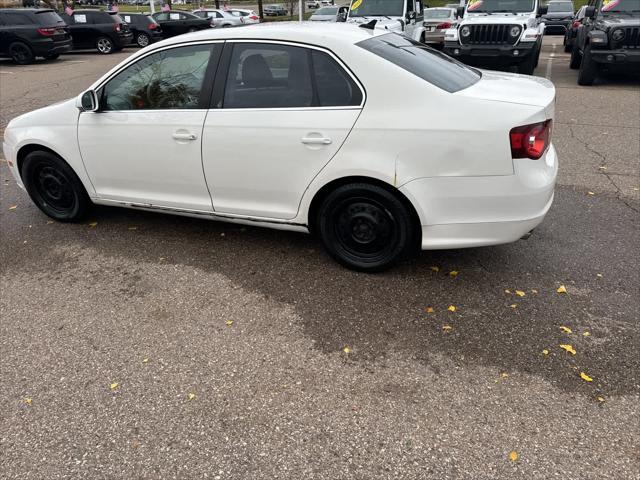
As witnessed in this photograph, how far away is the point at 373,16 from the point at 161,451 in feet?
43.3

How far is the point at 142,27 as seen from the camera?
22891mm

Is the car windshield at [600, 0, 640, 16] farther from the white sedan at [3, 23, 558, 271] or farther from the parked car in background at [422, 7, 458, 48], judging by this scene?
the white sedan at [3, 23, 558, 271]

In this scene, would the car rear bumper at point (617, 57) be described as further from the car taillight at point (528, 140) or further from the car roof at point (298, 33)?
the car taillight at point (528, 140)

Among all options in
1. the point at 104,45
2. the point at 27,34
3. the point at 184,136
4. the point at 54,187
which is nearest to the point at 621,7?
the point at 184,136

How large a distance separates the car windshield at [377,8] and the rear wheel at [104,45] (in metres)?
11.8

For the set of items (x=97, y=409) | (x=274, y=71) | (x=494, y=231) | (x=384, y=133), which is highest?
(x=274, y=71)

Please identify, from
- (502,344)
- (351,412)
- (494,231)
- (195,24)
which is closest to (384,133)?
(494,231)

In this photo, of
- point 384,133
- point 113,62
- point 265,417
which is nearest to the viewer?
point 265,417

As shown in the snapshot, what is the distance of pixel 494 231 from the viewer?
130 inches

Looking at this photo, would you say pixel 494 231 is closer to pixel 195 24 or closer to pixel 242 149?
pixel 242 149

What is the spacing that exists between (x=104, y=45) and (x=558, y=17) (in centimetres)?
2070

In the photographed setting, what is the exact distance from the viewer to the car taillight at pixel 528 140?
3055 millimetres

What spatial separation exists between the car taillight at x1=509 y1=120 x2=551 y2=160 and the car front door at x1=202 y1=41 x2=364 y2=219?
0.98m

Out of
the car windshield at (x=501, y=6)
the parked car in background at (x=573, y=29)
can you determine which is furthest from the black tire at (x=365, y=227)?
the parked car in background at (x=573, y=29)
